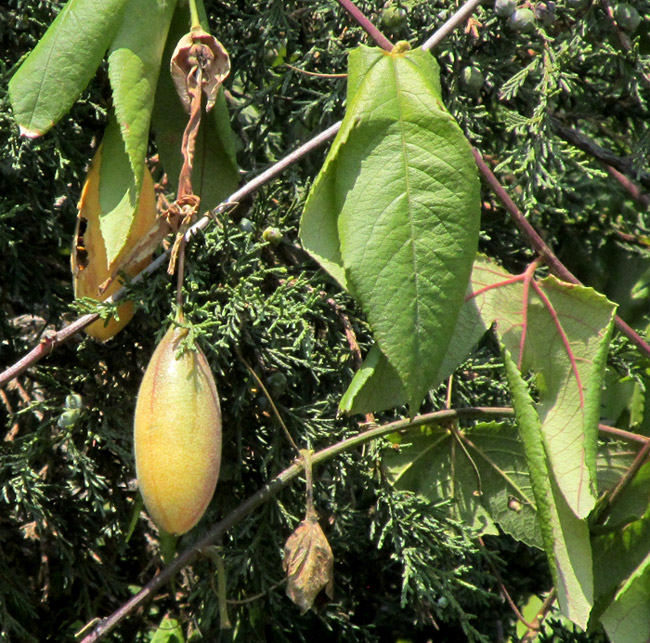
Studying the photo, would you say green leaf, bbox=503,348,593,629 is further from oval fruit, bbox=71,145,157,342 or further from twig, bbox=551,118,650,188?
Result: twig, bbox=551,118,650,188

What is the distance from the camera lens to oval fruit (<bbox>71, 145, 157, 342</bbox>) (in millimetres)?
995

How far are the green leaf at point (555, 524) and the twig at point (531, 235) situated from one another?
0.15m

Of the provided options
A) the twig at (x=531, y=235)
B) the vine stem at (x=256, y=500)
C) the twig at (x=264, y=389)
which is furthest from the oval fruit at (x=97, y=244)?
the twig at (x=531, y=235)

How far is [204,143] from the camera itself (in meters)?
1.06

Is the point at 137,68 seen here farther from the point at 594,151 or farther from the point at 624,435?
the point at 594,151

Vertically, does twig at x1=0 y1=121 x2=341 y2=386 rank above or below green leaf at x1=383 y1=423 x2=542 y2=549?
above

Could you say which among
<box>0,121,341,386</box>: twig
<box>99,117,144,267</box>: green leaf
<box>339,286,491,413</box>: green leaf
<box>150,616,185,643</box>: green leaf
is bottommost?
<box>150,616,185,643</box>: green leaf

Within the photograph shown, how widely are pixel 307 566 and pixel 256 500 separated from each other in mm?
144

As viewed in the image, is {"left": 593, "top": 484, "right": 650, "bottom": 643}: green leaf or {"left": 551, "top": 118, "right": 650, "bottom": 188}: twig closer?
{"left": 593, "top": 484, "right": 650, "bottom": 643}: green leaf

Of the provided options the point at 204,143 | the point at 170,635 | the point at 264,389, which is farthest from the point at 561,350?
the point at 170,635

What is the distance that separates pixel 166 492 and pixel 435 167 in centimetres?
41

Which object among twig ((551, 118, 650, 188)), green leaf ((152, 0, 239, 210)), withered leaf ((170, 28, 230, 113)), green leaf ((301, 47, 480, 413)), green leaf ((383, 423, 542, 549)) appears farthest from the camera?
twig ((551, 118, 650, 188))

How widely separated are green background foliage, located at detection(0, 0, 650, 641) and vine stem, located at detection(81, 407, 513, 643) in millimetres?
97

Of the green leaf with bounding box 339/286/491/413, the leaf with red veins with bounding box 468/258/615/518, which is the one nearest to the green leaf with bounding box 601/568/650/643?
the leaf with red veins with bounding box 468/258/615/518
